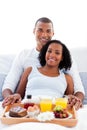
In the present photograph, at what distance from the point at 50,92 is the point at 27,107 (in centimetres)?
37

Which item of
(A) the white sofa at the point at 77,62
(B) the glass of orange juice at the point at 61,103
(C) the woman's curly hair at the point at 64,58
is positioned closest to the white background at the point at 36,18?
(A) the white sofa at the point at 77,62

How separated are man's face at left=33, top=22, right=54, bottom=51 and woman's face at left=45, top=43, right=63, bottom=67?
0.28m

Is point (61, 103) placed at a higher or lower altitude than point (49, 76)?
lower

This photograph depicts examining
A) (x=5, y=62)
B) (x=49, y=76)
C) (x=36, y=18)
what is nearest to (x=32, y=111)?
(x=49, y=76)

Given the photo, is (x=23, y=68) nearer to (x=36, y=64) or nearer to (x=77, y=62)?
(x=36, y=64)

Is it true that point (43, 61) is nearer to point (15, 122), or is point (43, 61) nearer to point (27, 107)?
point (27, 107)

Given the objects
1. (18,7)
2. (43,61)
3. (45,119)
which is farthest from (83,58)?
(45,119)

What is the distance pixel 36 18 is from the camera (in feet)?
9.85

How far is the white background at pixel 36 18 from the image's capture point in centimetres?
299

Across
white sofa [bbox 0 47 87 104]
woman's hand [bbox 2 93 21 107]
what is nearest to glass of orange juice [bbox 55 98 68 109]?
woman's hand [bbox 2 93 21 107]

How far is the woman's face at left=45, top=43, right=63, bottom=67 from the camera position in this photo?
2.29 metres

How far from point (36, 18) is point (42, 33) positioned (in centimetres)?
47

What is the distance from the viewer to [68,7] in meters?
2.99

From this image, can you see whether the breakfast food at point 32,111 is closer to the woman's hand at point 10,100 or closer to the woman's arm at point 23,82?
the woman's hand at point 10,100
